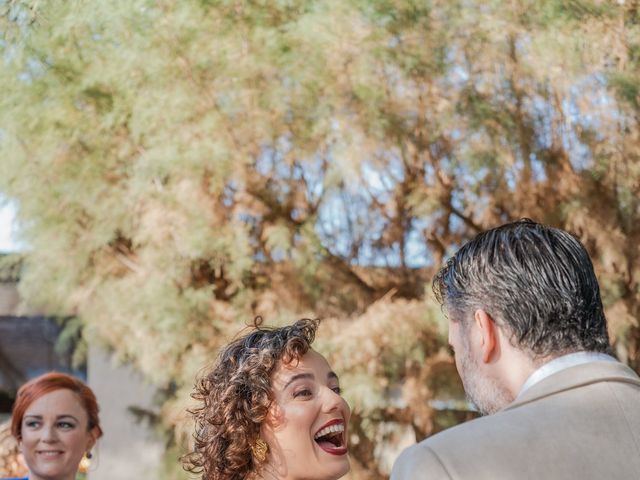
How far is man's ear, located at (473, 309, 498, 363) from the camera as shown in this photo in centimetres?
114

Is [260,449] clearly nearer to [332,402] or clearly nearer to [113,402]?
[332,402]

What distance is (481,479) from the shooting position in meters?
0.99

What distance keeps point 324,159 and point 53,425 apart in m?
3.10

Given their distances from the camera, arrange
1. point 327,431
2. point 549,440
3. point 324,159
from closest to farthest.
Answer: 1. point 549,440
2. point 327,431
3. point 324,159

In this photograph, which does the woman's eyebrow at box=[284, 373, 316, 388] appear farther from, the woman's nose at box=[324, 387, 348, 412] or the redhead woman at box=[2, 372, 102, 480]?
the redhead woman at box=[2, 372, 102, 480]

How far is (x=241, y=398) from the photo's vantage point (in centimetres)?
194

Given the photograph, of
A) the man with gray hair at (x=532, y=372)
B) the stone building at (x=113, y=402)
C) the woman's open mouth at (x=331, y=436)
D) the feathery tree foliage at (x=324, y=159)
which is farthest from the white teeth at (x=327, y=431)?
the stone building at (x=113, y=402)

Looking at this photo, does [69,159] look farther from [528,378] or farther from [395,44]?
[528,378]

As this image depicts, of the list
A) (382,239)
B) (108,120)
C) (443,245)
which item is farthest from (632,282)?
(108,120)

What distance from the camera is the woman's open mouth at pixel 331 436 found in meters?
1.91

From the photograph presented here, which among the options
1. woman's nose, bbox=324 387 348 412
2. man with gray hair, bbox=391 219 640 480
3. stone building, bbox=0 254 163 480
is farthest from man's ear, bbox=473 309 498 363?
stone building, bbox=0 254 163 480

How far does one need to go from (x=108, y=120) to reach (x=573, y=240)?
16.4ft

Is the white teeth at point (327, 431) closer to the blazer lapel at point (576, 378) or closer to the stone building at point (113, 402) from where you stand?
the blazer lapel at point (576, 378)

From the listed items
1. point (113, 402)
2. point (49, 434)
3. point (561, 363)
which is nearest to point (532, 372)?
point (561, 363)
